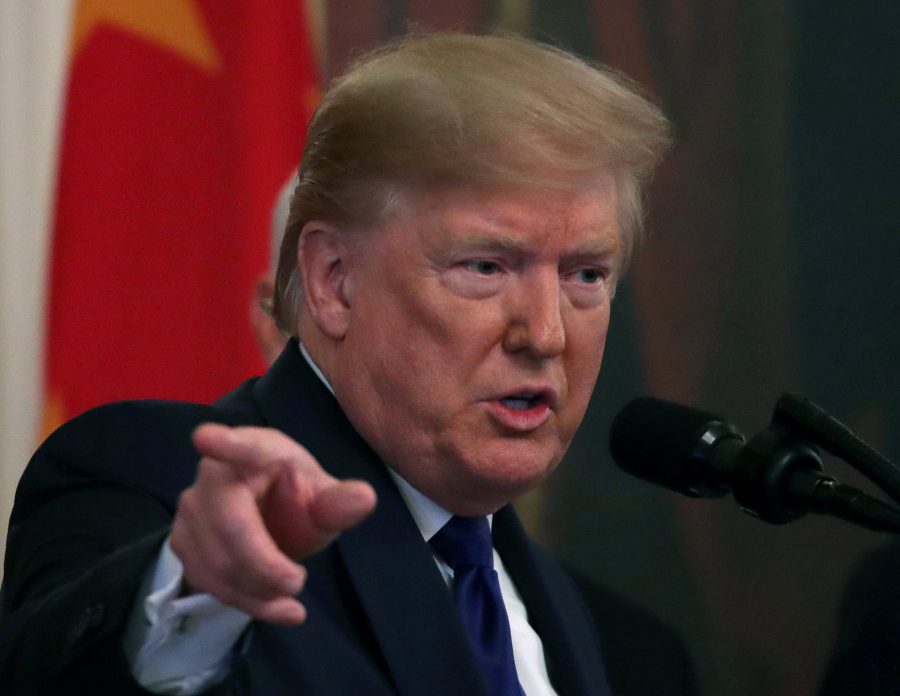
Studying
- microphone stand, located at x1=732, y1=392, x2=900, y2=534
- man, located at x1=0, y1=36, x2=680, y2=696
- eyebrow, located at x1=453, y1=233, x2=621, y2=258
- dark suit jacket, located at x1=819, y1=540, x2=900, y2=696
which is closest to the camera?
microphone stand, located at x1=732, y1=392, x2=900, y2=534

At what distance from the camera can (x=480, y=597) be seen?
1.51 meters

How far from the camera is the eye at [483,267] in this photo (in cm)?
145

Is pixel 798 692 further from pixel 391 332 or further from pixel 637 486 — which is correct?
pixel 391 332

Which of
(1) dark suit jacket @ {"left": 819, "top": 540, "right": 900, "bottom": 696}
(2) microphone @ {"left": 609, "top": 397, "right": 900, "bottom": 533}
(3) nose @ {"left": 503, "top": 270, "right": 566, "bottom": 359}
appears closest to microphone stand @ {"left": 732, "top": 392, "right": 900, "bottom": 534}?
(2) microphone @ {"left": 609, "top": 397, "right": 900, "bottom": 533}

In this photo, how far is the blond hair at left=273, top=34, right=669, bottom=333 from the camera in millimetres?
1438

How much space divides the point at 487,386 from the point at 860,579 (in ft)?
4.49

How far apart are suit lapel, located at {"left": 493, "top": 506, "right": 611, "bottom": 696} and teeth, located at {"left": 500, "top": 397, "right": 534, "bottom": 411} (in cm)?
27

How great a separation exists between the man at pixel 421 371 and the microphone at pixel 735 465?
0.11 metres

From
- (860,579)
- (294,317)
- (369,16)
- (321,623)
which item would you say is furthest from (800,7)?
(321,623)

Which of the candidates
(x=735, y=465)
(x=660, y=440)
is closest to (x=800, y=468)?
(x=735, y=465)

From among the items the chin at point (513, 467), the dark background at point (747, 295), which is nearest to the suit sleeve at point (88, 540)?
the chin at point (513, 467)

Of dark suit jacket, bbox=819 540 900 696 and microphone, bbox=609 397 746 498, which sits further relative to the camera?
dark suit jacket, bbox=819 540 900 696

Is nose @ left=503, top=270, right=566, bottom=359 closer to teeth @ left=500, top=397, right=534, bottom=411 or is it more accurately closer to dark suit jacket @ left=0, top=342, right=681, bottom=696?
teeth @ left=500, top=397, right=534, bottom=411

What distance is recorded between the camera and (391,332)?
1474 millimetres
